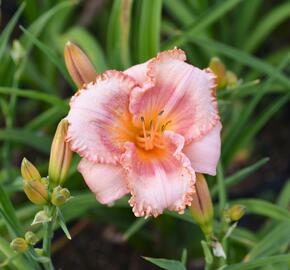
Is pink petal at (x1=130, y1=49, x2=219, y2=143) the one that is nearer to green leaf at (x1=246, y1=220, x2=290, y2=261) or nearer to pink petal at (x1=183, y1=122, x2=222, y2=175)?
pink petal at (x1=183, y1=122, x2=222, y2=175)

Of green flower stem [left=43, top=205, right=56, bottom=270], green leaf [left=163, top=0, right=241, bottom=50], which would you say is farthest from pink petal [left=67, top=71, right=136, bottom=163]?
green leaf [left=163, top=0, right=241, bottom=50]

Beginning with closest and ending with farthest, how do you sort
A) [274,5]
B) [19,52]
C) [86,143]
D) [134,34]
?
[86,143] < [19,52] < [134,34] < [274,5]

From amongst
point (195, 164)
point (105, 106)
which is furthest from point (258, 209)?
point (105, 106)

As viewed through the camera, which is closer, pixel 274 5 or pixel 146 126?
pixel 146 126

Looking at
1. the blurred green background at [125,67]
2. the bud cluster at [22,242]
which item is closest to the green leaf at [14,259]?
the blurred green background at [125,67]

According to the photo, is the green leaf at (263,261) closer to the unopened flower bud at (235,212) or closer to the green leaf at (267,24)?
the unopened flower bud at (235,212)

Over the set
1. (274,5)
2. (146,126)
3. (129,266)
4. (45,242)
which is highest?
(274,5)

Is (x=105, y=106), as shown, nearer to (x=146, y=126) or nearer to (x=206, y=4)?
(x=146, y=126)
